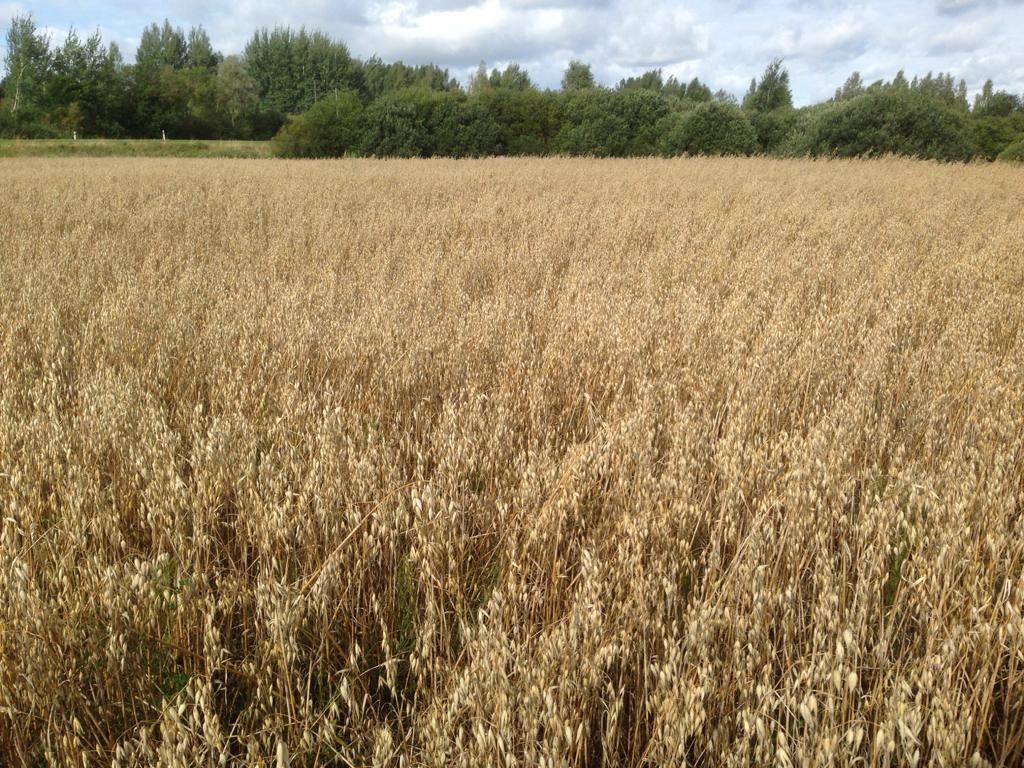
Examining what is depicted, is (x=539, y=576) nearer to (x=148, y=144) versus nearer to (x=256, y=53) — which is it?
(x=148, y=144)

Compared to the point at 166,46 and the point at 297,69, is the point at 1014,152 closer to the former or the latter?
the point at 297,69

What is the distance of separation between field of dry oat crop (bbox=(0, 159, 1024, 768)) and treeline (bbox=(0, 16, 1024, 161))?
1960cm

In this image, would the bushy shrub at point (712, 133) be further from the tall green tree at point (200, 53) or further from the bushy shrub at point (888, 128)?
the tall green tree at point (200, 53)

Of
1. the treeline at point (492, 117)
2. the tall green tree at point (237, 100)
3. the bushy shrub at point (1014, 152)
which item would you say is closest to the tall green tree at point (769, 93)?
the treeline at point (492, 117)

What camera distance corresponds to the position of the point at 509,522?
6.44 feet

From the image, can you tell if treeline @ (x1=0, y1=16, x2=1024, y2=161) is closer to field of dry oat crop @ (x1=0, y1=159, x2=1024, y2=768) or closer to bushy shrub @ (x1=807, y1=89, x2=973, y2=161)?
bushy shrub @ (x1=807, y1=89, x2=973, y2=161)

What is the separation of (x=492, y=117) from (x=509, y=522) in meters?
30.0

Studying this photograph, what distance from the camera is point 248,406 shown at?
2.70 metres

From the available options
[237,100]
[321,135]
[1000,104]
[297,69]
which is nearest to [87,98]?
[237,100]

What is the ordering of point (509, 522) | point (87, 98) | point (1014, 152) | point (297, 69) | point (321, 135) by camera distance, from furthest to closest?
point (297, 69)
point (87, 98)
point (321, 135)
point (1014, 152)
point (509, 522)

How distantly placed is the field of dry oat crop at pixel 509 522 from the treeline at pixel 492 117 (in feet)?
64.3


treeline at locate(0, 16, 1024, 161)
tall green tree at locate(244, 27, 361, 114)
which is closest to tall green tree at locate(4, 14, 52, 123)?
treeline at locate(0, 16, 1024, 161)

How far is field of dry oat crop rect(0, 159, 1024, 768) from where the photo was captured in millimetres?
→ 1279

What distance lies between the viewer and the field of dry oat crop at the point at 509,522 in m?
1.28
